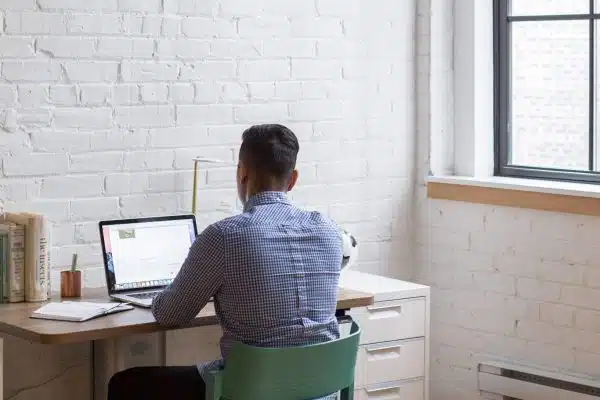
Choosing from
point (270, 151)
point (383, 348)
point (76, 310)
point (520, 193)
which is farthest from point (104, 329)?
point (520, 193)

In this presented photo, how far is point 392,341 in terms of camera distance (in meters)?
4.42

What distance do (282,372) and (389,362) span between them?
1.27m

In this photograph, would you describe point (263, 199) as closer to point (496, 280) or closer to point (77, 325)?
point (77, 325)

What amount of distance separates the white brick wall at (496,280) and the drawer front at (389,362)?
20.3 inches

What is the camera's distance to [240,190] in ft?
11.6

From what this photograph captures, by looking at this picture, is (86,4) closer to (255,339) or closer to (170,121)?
(170,121)

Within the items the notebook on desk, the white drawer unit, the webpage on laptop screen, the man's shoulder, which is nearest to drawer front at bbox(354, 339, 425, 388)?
the white drawer unit

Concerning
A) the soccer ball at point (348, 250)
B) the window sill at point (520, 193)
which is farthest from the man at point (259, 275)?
the window sill at point (520, 193)

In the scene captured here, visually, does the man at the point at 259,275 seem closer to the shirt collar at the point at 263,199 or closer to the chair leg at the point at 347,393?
the shirt collar at the point at 263,199

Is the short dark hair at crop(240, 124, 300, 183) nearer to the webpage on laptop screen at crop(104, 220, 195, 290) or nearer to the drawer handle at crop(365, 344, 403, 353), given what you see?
the webpage on laptop screen at crop(104, 220, 195, 290)

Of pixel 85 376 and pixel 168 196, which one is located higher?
pixel 168 196

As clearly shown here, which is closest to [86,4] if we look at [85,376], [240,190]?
[240,190]

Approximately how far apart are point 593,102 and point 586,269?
2.14 feet

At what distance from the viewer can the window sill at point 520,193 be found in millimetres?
4504
